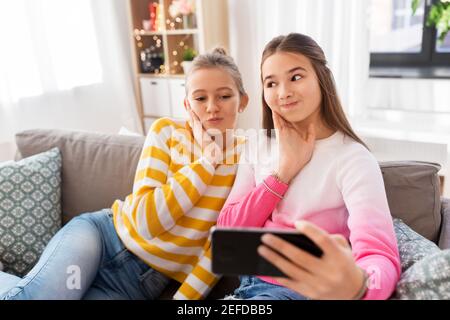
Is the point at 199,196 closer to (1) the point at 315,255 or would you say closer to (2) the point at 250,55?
(1) the point at 315,255

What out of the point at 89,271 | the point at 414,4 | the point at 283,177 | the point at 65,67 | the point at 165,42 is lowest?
the point at 89,271

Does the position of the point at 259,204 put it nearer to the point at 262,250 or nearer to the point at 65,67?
the point at 262,250

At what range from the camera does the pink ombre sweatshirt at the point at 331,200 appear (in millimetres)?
851

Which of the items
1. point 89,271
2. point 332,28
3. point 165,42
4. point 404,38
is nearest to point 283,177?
point 89,271

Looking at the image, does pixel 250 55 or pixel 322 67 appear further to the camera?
pixel 250 55

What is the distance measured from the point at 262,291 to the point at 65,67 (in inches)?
95.9

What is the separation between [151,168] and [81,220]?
0.31 metres

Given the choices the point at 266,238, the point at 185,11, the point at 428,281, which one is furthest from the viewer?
the point at 185,11

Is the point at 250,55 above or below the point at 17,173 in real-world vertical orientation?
above

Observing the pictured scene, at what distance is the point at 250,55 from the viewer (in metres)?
3.10

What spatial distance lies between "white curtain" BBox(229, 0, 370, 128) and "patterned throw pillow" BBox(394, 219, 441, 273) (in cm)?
181

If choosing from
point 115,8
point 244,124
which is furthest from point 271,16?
point 115,8

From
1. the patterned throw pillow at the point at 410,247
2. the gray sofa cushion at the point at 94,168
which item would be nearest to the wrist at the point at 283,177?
the patterned throw pillow at the point at 410,247

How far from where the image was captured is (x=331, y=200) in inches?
38.4
